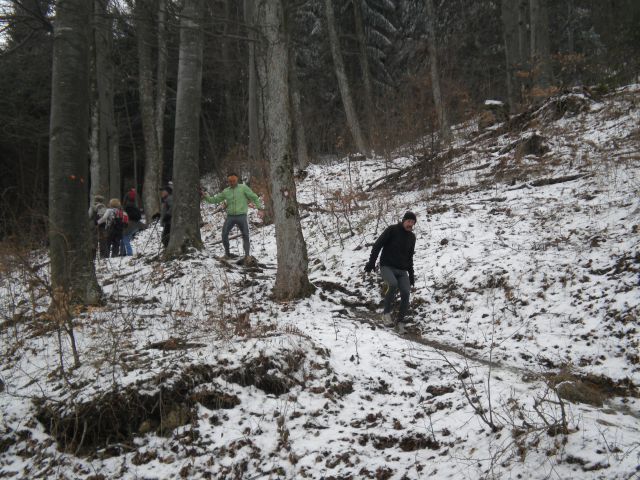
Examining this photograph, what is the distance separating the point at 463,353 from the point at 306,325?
1.97 m

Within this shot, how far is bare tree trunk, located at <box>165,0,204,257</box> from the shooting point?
8195 mm

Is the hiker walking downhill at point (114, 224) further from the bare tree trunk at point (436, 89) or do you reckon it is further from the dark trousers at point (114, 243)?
the bare tree trunk at point (436, 89)

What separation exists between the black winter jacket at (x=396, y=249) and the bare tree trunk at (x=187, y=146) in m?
3.61

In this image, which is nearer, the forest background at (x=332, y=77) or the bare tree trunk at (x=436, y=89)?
the bare tree trunk at (x=436, y=89)

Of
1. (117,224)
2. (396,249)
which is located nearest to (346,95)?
(117,224)

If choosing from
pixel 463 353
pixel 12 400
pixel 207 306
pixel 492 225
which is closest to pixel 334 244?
pixel 492 225

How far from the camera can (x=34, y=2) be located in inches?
216

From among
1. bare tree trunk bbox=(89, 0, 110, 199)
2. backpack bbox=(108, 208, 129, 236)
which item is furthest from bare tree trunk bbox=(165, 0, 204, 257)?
bare tree trunk bbox=(89, 0, 110, 199)

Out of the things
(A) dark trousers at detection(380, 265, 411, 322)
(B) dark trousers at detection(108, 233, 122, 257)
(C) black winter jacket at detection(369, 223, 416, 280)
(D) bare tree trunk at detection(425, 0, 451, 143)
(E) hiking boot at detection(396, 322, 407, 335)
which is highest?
(D) bare tree trunk at detection(425, 0, 451, 143)

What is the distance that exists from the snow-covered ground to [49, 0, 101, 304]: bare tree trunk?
51 centimetres

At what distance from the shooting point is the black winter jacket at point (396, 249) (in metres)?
6.62

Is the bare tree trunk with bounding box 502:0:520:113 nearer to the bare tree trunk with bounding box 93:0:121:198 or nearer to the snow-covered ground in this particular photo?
the snow-covered ground

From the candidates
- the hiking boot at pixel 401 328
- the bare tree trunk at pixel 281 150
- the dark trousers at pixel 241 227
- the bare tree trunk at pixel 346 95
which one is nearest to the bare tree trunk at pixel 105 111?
the dark trousers at pixel 241 227

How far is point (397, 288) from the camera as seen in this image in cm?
648
